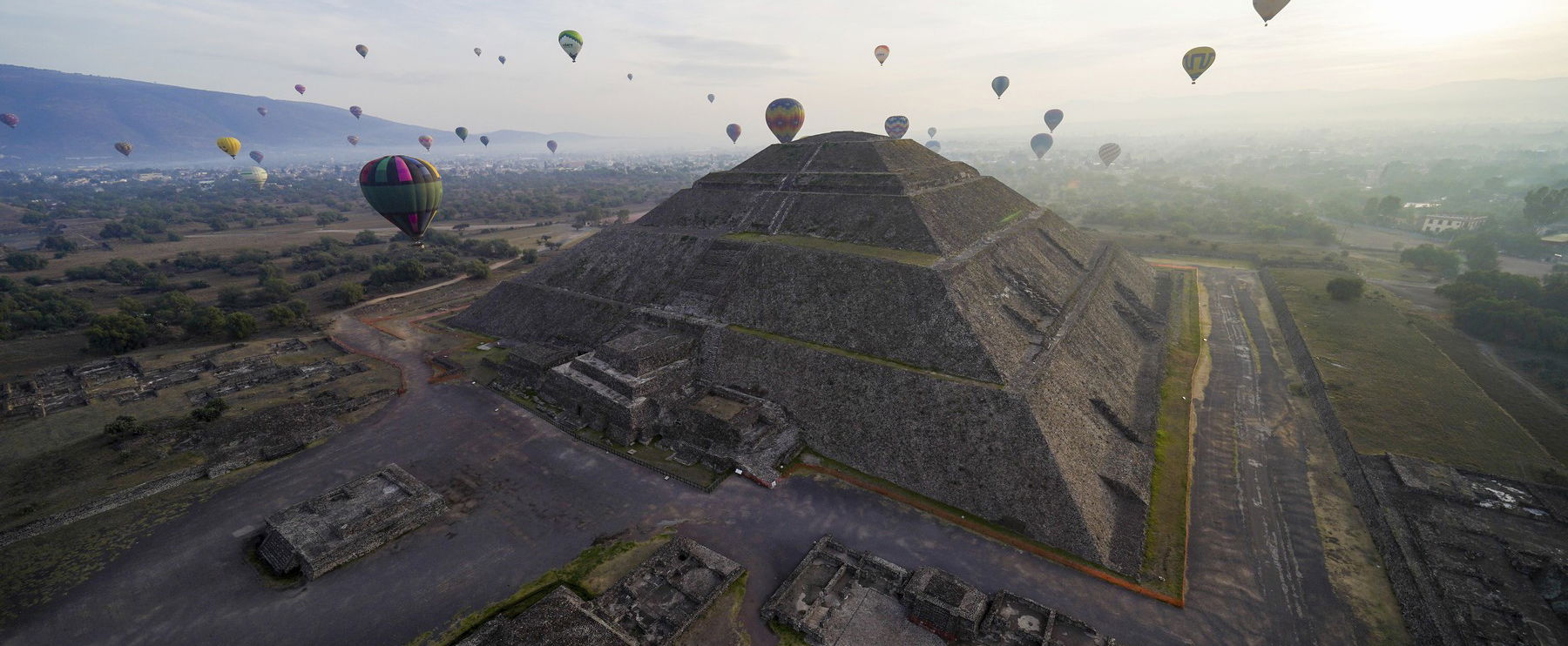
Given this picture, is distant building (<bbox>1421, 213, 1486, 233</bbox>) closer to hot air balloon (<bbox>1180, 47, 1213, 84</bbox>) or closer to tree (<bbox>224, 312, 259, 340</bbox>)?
hot air balloon (<bbox>1180, 47, 1213, 84</bbox>)

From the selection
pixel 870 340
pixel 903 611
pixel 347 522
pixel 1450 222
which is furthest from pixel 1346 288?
pixel 347 522

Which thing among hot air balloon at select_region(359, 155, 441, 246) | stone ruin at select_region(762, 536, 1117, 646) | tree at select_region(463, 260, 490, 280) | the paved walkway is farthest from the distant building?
tree at select_region(463, 260, 490, 280)

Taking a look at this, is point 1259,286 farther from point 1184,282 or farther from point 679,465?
point 679,465

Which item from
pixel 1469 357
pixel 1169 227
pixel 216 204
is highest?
pixel 1169 227

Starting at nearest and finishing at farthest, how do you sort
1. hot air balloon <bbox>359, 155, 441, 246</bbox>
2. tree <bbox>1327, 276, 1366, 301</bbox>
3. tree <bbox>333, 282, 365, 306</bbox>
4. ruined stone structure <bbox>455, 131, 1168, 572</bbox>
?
ruined stone structure <bbox>455, 131, 1168, 572</bbox> < hot air balloon <bbox>359, 155, 441, 246</bbox> < tree <bbox>1327, 276, 1366, 301</bbox> < tree <bbox>333, 282, 365, 306</bbox>

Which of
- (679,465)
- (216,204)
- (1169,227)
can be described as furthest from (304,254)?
(1169,227)

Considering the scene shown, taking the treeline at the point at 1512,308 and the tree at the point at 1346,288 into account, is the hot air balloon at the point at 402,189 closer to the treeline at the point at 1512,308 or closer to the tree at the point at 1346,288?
the tree at the point at 1346,288
